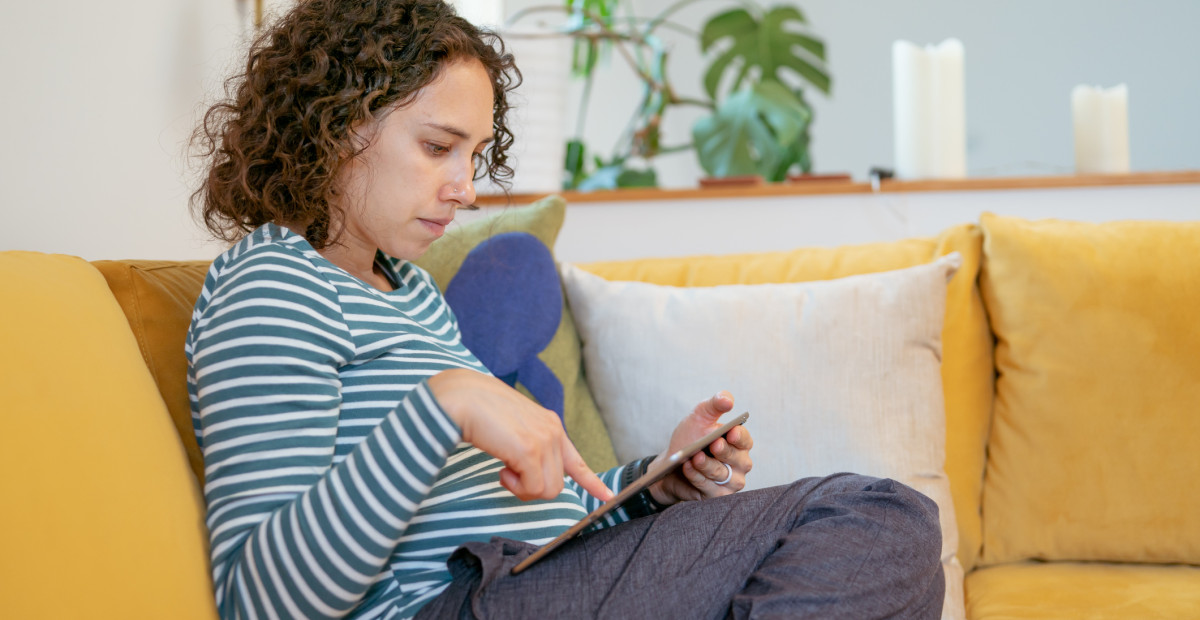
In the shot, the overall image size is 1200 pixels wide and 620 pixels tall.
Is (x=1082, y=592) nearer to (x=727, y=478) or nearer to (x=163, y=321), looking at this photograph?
(x=727, y=478)

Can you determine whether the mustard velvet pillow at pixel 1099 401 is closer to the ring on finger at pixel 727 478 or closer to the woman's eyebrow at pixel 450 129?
the ring on finger at pixel 727 478

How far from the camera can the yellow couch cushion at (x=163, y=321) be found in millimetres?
882

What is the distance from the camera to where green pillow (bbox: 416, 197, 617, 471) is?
125 cm

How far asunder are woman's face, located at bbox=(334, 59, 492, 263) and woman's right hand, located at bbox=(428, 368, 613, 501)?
0.83 ft

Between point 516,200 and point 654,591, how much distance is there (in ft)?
3.79

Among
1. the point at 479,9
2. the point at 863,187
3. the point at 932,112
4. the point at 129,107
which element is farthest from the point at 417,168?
the point at 932,112

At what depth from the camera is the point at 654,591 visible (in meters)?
0.74

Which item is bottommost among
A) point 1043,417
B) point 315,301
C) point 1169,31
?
point 1043,417

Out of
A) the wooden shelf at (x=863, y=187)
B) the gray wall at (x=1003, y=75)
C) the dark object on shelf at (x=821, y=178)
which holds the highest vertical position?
the gray wall at (x=1003, y=75)

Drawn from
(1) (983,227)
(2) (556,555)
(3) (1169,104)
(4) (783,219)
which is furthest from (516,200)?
(3) (1169,104)

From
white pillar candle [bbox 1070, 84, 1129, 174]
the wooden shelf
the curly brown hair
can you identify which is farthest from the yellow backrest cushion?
the curly brown hair

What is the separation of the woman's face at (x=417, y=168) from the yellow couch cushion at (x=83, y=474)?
25cm

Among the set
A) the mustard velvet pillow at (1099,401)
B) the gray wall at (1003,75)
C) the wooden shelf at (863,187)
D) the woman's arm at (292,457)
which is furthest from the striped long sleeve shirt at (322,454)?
the gray wall at (1003,75)

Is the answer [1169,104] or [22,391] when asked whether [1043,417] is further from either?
[1169,104]
